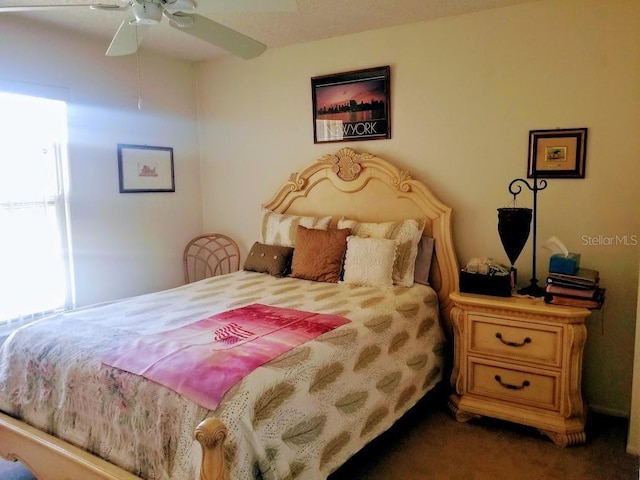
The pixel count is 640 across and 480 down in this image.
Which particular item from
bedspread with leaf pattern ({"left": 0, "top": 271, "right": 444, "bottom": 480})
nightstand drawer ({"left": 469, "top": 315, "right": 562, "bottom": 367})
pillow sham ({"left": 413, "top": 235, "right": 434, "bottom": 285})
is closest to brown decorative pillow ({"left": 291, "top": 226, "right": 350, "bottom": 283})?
bedspread with leaf pattern ({"left": 0, "top": 271, "right": 444, "bottom": 480})

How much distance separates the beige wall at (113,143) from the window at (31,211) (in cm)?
9

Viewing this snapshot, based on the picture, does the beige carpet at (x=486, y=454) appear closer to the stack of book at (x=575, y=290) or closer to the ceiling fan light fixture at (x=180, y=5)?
the stack of book at (x=575, y=290)

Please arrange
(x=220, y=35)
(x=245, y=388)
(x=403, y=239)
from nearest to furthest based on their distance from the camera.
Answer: (x=245, y=388) < (x=220, y=35) < (x=403, y=239)

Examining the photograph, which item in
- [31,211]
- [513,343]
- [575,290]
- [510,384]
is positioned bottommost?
[510,384]

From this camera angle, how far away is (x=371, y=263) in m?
3.04

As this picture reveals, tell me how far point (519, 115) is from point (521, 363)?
4.89ft

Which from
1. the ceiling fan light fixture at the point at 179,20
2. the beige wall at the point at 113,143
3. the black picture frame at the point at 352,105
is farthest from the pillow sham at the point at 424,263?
the beige wall at the point at 113,143

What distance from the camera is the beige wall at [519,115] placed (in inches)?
107

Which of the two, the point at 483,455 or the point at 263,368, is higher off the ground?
the point at 263,368

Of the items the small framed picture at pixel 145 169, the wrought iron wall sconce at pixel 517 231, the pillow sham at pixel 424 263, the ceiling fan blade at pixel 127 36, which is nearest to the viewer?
the ceiling fan blade at pixel 127 36

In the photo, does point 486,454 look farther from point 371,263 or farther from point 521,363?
point 371,263

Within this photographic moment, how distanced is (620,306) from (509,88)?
1.45m

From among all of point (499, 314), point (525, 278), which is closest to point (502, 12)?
point (525, 278)

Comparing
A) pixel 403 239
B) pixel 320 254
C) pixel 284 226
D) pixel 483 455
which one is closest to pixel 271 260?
pixel 284 226
